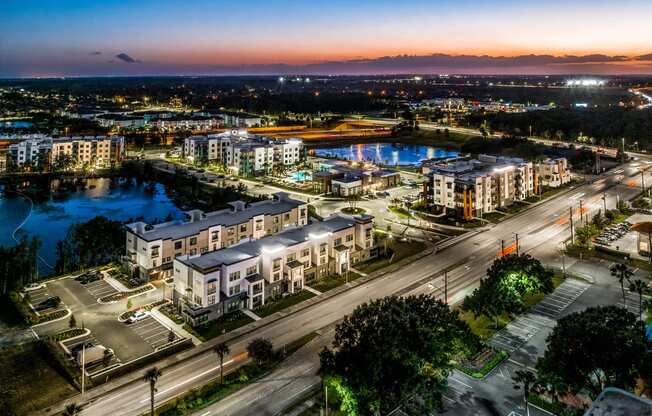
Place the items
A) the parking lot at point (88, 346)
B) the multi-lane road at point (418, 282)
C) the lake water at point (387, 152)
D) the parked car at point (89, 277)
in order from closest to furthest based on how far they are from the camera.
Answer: the multi-lane road at point (418, 282) < the parking lot at point (88, 346) < the parked car at point (89, 277) < the lake water at point (387, 152)

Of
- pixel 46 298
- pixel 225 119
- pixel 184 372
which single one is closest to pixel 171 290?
pixel 46 298

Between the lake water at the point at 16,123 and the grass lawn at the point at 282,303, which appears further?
the lake water at the point at 16,123

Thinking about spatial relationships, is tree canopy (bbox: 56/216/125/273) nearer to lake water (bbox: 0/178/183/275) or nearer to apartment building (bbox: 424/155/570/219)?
lake water (bbox: 0/178/183/275)

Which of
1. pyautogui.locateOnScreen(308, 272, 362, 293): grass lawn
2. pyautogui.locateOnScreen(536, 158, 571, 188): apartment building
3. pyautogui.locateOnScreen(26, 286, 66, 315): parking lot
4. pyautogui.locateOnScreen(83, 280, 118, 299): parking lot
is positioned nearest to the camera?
pyautogui.locateOnScreen(26, 286, 66, 315): parking lot

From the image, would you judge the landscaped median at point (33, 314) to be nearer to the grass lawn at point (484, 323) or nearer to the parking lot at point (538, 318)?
the grass lawn at point (484, 323)

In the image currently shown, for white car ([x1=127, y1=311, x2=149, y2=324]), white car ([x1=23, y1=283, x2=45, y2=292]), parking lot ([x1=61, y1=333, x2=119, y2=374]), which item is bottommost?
parking lot ([x1=61, y1=333, x2=119, y2=374])

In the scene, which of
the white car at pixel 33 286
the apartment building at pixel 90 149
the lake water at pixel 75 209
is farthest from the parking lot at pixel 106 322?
the apartment building at pixel 90 149

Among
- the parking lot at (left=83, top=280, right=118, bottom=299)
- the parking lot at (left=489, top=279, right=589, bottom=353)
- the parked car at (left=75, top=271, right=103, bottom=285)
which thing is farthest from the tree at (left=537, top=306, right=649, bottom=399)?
the parked car at (left=75, top=271, right=103, bottom=285)
